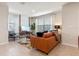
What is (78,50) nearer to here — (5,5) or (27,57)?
(27,57)

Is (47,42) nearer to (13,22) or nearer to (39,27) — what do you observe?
(39,27)

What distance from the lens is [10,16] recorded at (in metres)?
2.52

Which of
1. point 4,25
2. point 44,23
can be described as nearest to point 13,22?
point 4,25

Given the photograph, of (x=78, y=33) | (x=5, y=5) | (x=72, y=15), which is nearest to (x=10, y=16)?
(x=5, y=5)

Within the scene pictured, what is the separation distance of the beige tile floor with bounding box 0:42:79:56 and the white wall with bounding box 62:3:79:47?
14 cm

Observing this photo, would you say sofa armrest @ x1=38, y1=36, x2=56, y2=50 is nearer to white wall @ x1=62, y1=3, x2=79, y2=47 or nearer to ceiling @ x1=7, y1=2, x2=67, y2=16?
white wall @ x1=62, y1=3, x2=79, y2=47

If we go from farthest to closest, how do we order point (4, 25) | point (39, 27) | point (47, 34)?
point (47, 34)
point (39, 27)
point (4, 25)

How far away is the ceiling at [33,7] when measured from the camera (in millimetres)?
2485

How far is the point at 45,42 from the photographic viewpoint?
2670mm

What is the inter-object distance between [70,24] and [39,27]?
2.39ft

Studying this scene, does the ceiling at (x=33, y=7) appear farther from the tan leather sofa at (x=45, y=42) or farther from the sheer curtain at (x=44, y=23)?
the tan leather sofa at (x=45, y=42)

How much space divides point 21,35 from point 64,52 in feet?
3.55

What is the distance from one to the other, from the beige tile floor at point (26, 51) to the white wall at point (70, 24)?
0.48ft

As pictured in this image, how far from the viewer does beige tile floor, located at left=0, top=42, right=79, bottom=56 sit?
248 cm
